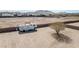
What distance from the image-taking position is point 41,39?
2180mm

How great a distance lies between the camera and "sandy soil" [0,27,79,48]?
2.13 metres

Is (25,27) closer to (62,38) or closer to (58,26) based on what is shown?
(58,26)

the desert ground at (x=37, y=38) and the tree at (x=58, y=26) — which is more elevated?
the tree at (x=58, y=26)

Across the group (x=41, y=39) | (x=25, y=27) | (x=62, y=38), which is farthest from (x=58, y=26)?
(x=25, y=27)

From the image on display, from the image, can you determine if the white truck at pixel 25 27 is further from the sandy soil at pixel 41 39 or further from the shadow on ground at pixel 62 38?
the shadow on ground at pixel 62 38

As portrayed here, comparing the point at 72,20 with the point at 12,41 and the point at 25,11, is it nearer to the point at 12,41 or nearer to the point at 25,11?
the point at 25,11

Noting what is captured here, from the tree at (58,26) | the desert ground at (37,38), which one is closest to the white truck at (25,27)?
the desert ground at (37,38)

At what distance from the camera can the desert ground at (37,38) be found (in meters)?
2.13

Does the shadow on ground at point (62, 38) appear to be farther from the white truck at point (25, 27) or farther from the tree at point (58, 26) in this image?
the white truck at point (25, 27)

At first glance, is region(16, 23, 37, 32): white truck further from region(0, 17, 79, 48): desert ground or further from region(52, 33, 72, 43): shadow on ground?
region(52, 33, 72, 43): shadow on ground
